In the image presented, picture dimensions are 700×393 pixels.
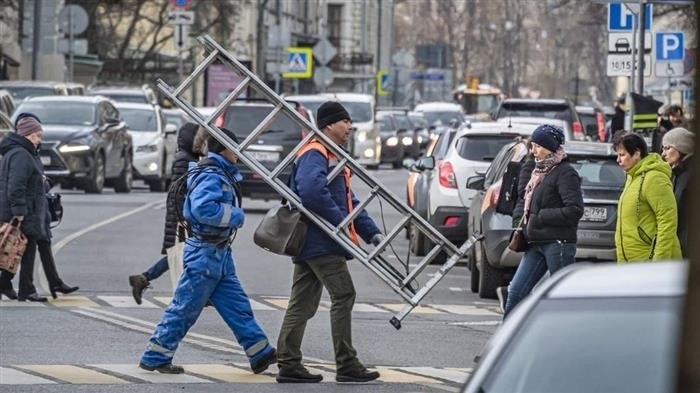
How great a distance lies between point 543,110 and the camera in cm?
3338

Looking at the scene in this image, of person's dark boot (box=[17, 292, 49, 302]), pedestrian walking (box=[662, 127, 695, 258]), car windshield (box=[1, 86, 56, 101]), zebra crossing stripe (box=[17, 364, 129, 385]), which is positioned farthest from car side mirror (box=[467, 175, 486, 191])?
car windshield (box=[1, 86, 56, 101])

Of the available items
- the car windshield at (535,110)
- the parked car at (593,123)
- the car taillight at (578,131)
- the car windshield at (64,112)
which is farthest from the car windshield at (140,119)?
the car taillight at (578,131)

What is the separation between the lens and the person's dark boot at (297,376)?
11.5 meters

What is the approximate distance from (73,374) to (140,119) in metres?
27.2

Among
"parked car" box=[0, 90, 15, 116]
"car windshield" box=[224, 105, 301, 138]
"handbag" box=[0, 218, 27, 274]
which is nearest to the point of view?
"handbag" box=[0, 218, 27, 274]

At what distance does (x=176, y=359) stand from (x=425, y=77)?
8424cm

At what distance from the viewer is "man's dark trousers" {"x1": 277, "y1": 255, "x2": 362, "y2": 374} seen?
11.4 m

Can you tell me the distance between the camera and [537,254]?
12.6 metres

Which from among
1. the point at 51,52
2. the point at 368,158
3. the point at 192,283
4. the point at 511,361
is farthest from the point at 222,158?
A: the point at 51,52

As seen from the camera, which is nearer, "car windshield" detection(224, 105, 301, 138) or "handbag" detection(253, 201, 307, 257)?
"handbag" detection(253, 201, 307, 257)

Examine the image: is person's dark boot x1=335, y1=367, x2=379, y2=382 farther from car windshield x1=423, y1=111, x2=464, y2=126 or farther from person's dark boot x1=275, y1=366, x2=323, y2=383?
car windshield x1=423, y1=111, x2=464, y2=126

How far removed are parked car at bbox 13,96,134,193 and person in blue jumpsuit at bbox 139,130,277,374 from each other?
67.1 feet

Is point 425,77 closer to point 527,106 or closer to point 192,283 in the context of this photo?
point 527,106

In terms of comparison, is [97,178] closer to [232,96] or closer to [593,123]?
[593,123]
